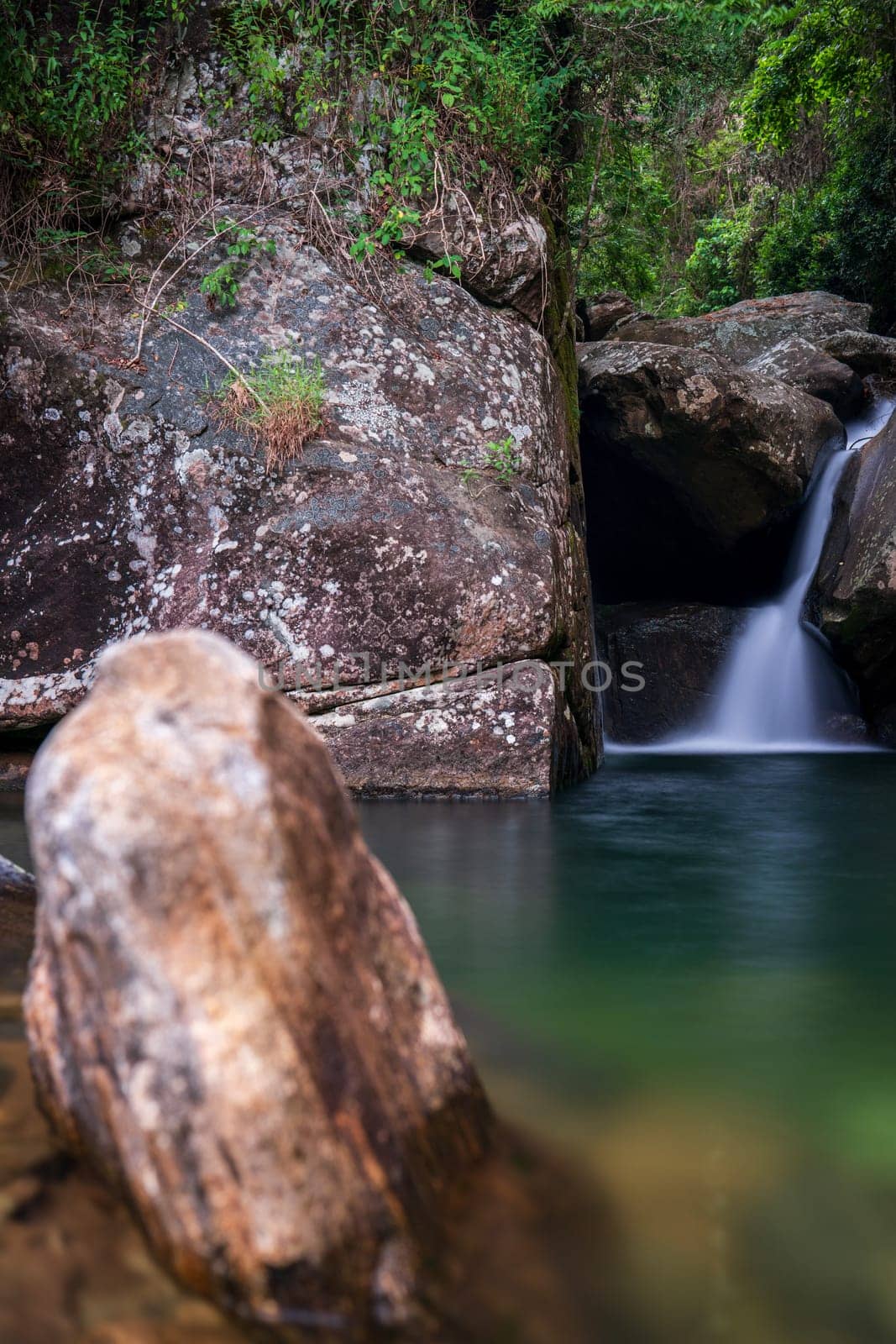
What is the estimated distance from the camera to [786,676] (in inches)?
330

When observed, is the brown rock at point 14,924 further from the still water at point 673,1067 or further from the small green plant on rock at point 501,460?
the small green plant on rock at point 501,460

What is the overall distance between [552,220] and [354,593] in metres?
3.72

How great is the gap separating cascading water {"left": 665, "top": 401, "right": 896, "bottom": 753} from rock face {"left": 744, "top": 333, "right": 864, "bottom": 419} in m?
1.23

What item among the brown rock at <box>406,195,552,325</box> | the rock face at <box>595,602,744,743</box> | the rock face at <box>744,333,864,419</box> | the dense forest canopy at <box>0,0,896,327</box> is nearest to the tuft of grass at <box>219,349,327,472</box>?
the dense forest canopy at <box>0,0,896,327</box>

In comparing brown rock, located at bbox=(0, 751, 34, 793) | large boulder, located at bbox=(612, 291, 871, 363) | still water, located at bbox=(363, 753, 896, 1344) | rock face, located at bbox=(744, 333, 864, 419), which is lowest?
still water, located at bbox=(363, 753, 896, 1344)

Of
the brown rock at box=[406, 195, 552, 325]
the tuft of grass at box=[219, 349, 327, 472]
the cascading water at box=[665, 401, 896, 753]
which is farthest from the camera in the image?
the cascading water at box=[665, 401, 896, 753]

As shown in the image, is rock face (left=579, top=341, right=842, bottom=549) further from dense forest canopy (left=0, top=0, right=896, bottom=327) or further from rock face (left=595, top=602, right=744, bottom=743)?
dense forest canopy (left=0, top=0, right=896, bottom=327)

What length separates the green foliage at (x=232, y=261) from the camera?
6.00 meters

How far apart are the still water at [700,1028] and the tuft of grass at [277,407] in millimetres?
2160

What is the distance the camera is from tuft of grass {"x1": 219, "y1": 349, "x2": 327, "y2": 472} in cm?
559

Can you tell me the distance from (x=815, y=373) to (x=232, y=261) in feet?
19.6

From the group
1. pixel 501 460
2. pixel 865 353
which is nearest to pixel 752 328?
pixel 865 353

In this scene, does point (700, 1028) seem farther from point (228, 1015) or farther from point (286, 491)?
point (286, 491)

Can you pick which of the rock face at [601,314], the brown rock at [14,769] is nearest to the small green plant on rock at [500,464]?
the brown rock at [14,769]
